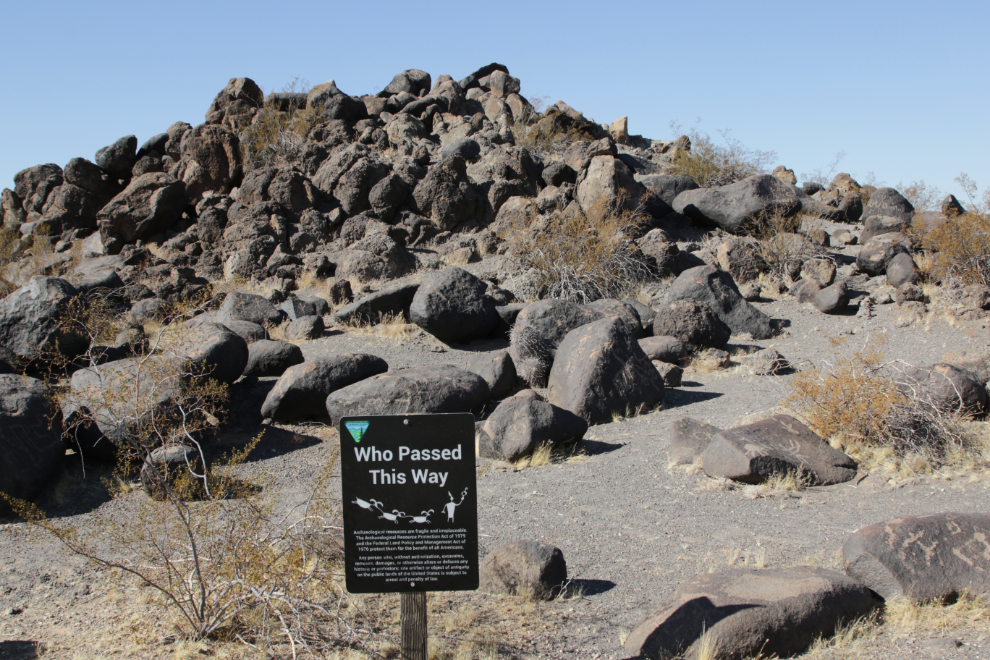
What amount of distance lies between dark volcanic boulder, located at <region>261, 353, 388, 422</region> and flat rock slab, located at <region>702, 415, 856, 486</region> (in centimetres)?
511

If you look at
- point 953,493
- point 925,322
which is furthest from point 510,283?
point 953,493

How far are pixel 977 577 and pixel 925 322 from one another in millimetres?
10924

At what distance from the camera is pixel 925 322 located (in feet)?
45.5

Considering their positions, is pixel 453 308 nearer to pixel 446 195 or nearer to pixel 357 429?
pixel 446 195

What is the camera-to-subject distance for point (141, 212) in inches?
1003

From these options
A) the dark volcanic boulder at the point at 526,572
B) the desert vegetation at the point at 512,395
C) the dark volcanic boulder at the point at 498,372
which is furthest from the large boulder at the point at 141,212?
the dark volcanic boulder at the point at 526,572

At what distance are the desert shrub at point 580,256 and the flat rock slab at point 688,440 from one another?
28.0 feet

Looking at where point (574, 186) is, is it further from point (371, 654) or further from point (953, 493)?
point (371, 654)

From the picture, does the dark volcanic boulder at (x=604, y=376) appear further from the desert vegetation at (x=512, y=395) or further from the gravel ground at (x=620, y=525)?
the gravel ground at (x=620, y=525)

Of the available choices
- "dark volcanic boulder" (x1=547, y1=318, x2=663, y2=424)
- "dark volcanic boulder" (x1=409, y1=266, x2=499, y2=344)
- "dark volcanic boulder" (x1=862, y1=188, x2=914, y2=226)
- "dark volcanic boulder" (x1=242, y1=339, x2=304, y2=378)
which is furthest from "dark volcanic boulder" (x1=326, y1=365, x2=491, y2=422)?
"dark volcanic boulder" (x1=862, y1=188, x2=914, y2=226)

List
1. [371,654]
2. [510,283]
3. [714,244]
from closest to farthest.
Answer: [371,654] → [510,283] → [714,244]

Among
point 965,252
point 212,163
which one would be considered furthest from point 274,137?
point 965,252

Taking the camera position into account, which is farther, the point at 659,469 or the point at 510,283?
the point at 510,283

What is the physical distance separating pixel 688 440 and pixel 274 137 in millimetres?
23740
